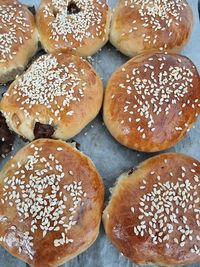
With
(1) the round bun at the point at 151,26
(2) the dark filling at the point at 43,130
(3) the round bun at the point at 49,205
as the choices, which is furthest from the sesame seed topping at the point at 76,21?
(3) the round bun at the point at 49,205

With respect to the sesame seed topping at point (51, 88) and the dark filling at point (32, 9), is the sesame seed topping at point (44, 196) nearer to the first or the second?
the sesame seed topping at point (51, 88)

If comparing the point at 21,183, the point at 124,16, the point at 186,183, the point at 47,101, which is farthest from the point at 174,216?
the point at 124,16

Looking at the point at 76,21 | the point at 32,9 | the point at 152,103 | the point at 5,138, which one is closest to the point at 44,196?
the point at 5,138

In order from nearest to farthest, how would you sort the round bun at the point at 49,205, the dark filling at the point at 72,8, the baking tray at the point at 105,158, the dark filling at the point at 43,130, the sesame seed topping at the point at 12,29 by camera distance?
the round bun at the point at 49,205
the baking tray at the point at 105,158
the dark filling at the point at 43,130
the sesame seed topping at the point at 12,29
the dark filling at the point at 72,8

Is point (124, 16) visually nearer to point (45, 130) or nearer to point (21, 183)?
point (45, 130)

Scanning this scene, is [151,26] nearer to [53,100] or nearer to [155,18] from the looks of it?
[155,18]

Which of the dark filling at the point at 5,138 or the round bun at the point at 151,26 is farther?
the round bun at the point at 151,26

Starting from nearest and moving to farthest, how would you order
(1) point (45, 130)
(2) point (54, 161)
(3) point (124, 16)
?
(2) point (54, 161), (1) point (45, 130), (3) point (124, 16)

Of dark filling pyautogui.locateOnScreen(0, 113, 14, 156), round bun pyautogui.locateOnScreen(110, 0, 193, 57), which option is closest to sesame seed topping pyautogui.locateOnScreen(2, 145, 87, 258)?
dark filling pyautogui.locateOnScreen(0, 113, 14, 156)
